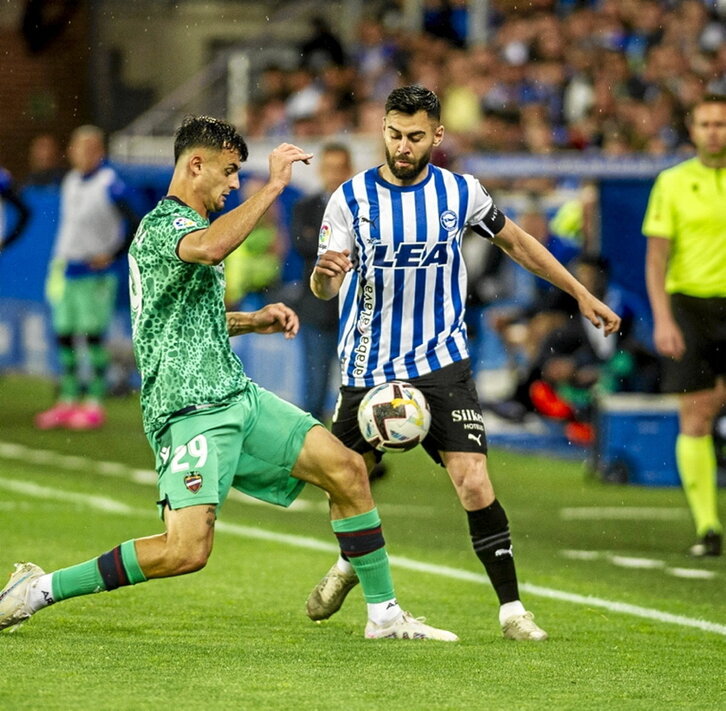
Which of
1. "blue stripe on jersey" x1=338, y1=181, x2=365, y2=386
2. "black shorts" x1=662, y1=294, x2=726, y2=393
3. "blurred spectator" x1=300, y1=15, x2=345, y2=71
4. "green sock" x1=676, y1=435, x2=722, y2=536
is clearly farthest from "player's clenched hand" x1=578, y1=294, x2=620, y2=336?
"blurred spectator" x1=300, y1=15, x2=345, y2=71

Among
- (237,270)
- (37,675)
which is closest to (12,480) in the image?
(237,270)

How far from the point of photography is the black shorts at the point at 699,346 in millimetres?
9609

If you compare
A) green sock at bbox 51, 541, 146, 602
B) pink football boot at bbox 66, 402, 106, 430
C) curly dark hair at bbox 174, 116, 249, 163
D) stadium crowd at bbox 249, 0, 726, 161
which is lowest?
pink football boot at bbox 66, 402, 106, 430

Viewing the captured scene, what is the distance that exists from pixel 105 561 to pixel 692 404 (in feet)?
13.6

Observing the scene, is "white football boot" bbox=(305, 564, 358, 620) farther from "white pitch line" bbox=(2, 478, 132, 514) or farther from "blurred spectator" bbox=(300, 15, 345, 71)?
"blurred spectator" bbox=(300, 15, 345, 71)

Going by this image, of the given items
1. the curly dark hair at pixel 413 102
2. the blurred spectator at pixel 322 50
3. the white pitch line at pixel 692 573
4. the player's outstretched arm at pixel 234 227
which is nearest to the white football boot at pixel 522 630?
the player's outstretched arm at pixel 234 227

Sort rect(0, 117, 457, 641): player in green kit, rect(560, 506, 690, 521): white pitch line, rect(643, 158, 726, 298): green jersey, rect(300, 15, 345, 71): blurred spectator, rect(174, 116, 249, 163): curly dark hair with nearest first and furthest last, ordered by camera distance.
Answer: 1. rect(0, 117, 457, 641): player in green kit
2. rect(174, 116, 249, 163): curly dark hair
3. rect(643, 158, 726, 298): green jersey
4. rect(560, 506, 690, 521): white pitch line
5. rect(300, 15, 345, 71): blurred spectator

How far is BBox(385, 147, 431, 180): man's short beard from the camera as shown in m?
7.10

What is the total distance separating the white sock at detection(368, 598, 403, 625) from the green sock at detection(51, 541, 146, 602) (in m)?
0.91

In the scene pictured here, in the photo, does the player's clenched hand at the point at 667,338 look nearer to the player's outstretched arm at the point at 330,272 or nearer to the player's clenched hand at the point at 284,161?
the player's outstretched arm at the point at 330,272

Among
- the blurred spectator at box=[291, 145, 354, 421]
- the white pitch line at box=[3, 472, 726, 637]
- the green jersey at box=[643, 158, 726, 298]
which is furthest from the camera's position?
the blurred spectator at box=[291, 145, 354, 421]

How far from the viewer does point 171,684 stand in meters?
5.82

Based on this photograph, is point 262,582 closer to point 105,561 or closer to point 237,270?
point 105,561

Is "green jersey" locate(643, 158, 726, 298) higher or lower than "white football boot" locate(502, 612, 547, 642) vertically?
higher
